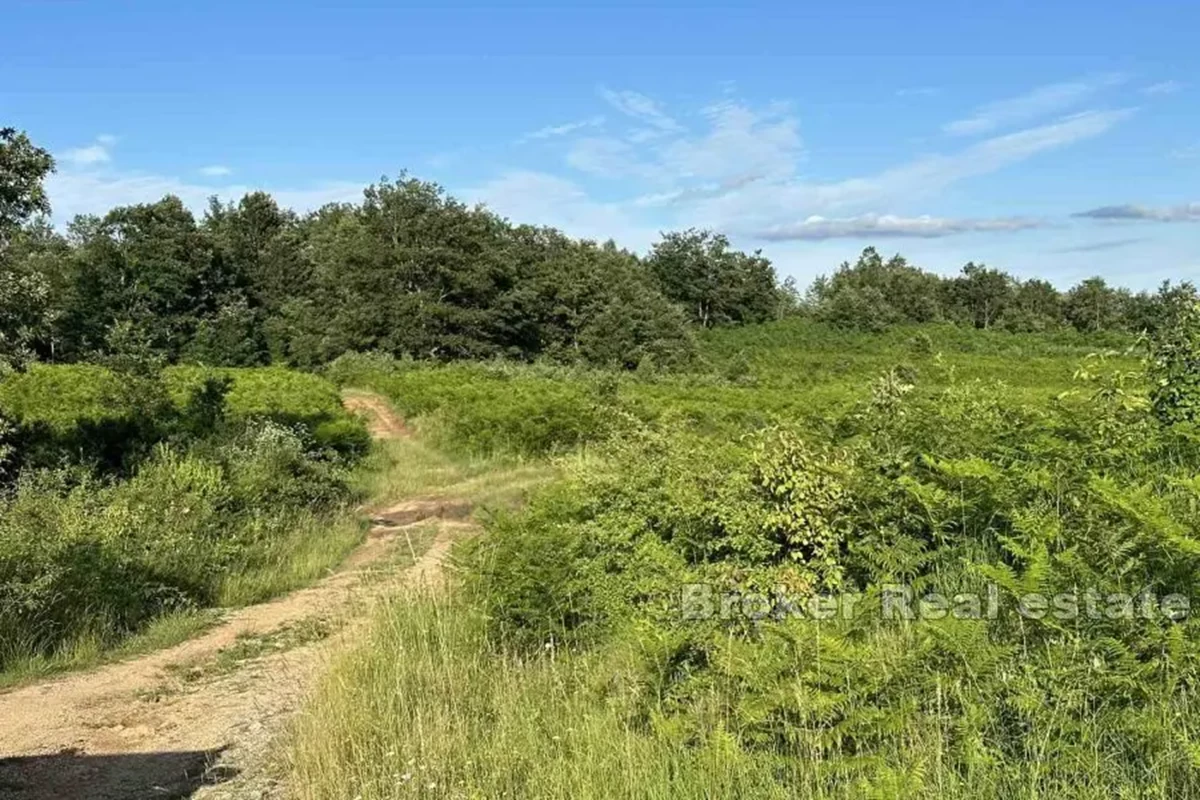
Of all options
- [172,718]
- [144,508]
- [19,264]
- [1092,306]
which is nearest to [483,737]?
[172,718]

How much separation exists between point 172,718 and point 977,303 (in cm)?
7929

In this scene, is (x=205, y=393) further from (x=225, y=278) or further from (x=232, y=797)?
(x=225, y=278)

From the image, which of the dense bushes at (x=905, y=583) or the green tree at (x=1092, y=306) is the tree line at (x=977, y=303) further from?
the dense bushes at (x=905, y=583)

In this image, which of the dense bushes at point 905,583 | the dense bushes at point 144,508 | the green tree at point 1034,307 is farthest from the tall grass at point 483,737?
the green tree at point 1034,307

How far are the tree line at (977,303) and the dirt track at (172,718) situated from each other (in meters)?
60.8

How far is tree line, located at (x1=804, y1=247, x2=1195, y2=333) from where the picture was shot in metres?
67.8

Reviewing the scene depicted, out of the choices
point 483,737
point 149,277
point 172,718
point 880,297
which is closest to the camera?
point 483,737

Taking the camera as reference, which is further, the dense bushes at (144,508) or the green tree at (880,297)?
the green tree at (880,297)

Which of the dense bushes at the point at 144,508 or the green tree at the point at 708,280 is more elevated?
the green tree at the point at 708,280

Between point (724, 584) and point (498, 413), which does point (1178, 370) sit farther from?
point (498, 413)

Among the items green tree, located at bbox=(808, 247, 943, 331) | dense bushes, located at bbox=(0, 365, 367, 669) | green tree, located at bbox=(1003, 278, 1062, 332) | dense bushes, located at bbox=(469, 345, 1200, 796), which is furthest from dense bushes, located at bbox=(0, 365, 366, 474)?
green tree, located at bbox=(1003, 278, 1062, 332)

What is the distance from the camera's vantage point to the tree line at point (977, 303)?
67.8m

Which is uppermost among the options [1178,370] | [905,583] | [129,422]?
[129,422]

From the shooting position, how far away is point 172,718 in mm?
6496
